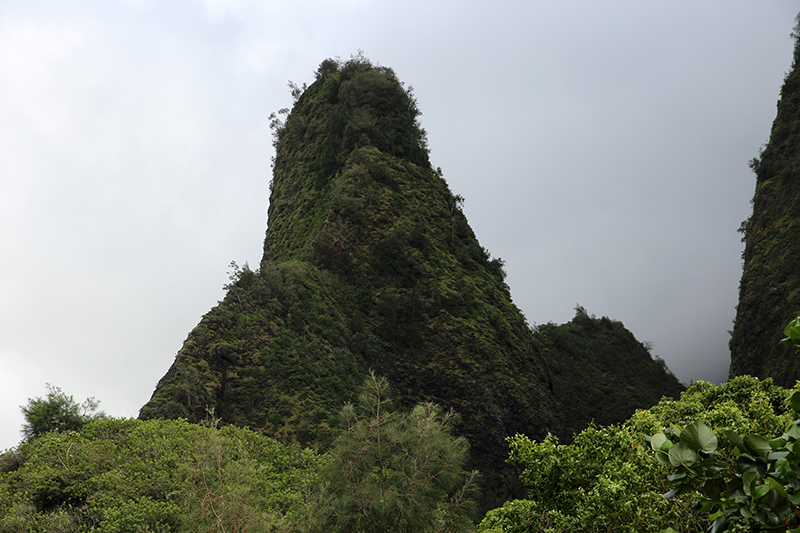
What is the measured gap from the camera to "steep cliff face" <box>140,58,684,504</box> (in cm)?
3297

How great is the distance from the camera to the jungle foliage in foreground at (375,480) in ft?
32.3

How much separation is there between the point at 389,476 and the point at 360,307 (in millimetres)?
31508

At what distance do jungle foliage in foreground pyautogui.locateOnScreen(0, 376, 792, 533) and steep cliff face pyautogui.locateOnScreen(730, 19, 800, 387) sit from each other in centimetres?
3268

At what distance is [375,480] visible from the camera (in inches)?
531

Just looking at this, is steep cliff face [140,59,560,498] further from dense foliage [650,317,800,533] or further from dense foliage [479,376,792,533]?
dense foliage [650,317,800,533]

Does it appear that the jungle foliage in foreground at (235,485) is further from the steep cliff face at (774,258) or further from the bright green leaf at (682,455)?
the steep cliff face at (774,258)

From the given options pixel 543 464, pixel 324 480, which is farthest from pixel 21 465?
pixel 543 464

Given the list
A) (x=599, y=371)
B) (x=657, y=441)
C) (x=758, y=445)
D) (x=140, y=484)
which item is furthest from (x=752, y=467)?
(x=599, y=371)

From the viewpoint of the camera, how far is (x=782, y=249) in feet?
145

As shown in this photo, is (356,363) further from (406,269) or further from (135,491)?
(135,491)

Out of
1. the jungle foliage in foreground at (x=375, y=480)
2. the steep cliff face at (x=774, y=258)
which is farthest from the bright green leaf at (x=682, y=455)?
the steep cliff face at (x=774, y=258)

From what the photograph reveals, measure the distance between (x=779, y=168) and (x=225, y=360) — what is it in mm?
46143

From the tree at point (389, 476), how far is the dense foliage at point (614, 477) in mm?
1571

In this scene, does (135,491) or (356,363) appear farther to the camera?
(356,363)
